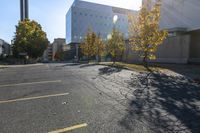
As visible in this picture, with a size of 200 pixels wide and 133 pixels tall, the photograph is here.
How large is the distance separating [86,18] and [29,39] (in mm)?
58388

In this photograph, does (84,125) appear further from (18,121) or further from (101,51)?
(101,51)

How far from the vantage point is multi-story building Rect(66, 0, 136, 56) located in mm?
107250

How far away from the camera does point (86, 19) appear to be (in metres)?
111

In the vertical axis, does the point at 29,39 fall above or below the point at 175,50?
above

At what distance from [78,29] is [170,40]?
7890 cm

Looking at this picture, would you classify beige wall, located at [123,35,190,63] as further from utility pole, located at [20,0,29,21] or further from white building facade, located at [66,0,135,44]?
utility pole, located at [20,0,29,21]

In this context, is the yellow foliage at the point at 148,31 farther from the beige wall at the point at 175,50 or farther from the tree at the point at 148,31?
the beige wall at the point at 175,50

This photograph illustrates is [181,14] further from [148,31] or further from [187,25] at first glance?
[148,31]

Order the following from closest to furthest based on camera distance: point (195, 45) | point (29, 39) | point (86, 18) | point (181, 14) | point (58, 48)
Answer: point (195, 45) < point (181, 14) < point (29, 39) < point (86, 18) < point (58, 48)

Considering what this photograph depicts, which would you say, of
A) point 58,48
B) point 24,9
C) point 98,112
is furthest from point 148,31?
point 58,48

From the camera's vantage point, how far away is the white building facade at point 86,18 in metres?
107

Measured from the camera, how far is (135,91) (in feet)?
29.7

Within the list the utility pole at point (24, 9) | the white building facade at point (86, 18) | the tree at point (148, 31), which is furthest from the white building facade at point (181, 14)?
the utility pole at point (24, 9)

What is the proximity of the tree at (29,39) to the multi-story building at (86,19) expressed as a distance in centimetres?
4701
